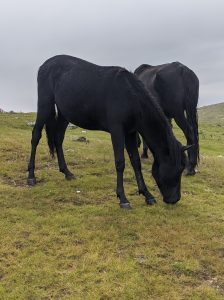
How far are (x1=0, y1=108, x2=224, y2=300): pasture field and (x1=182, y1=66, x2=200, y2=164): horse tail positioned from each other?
140 centimetres

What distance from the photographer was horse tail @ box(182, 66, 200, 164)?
11.0m

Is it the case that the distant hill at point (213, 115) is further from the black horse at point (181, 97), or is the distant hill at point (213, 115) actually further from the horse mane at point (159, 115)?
the horse mane at point (159, 115)

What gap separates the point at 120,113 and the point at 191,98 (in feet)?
12.8

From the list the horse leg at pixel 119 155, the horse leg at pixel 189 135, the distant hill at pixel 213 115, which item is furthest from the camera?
the distant hill at pixel 213 115

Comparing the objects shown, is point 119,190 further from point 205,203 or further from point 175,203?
point 205,203

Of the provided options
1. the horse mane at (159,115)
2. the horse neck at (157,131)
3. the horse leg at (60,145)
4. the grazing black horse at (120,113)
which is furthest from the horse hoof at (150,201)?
the horse leg at (60,145)

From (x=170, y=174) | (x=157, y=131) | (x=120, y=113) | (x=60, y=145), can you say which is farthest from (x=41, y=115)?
(x=170, y=174)

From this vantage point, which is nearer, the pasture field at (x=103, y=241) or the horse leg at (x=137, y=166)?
the pasture field at (x=103, y=241)

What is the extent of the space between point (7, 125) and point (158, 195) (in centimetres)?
1400

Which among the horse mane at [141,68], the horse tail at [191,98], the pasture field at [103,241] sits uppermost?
the horse mane at [141,68]

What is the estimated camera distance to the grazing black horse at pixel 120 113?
7875 mm

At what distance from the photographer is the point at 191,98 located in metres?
11.2

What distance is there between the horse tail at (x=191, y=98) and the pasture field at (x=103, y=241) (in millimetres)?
1403

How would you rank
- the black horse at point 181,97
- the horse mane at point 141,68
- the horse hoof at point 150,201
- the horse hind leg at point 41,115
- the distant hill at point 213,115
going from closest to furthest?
the horse hoof at point 150,201
the horse hind leg at point 41,115
the black horse at point 181,97
the horse mane at point 141,68
the distant hill at point 213,115
